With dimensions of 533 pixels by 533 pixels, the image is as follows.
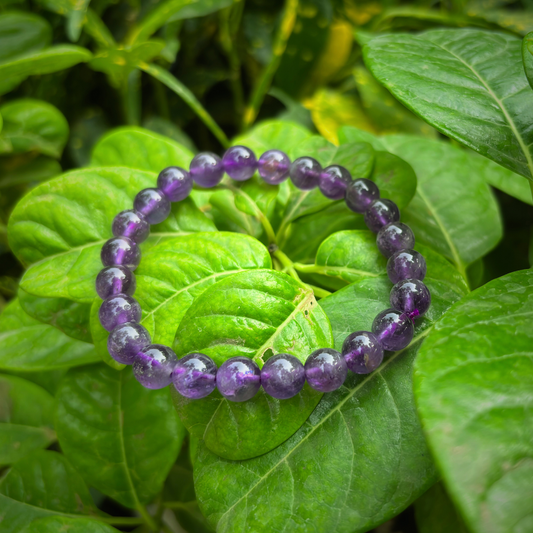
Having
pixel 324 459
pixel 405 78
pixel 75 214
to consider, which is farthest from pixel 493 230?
pixel 75 214

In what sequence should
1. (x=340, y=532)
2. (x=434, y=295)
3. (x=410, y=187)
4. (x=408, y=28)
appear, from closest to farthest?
(x=340, y=532) < (x=434, y=295) < (x=410, y=187) < (x=408, y=28)

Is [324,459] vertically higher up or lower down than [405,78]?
lower down

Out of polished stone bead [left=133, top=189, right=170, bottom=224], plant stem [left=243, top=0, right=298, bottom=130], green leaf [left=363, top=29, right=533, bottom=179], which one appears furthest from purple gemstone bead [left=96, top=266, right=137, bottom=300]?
plant stem [left=243, top=0, right=298, bottom=130]

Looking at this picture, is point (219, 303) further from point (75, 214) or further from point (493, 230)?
point (493, 230)

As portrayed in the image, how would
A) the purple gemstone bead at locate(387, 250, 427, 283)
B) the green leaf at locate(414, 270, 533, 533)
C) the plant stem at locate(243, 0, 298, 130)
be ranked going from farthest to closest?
the plant stem at locate(243, 0, 298, 130) < the purple gemstone bead at locate(387, 250, 427, 283) < the green leaf at locate(414, 270, 533, 533)

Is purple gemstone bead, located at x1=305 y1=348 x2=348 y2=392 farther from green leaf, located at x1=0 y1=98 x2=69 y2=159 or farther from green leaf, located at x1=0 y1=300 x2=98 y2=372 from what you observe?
green leaf, located at x1=0 y1=98 x2=69 y2=159

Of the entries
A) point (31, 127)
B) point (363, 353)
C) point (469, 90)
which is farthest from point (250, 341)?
point (31, 127)

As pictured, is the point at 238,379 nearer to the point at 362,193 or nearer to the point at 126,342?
the point at 126,342
